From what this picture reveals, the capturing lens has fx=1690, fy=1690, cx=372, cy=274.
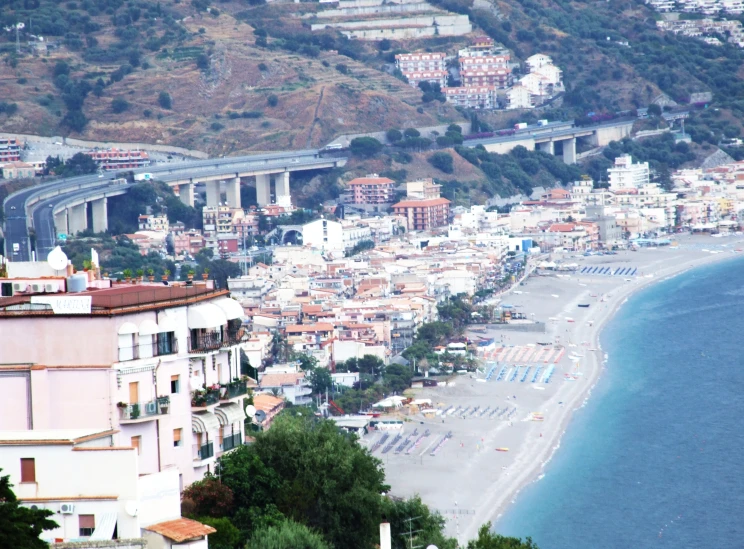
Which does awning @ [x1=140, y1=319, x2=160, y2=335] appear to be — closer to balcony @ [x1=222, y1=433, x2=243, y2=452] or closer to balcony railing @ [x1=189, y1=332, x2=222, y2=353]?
balcony railing @ [x1=189, y1=332, x2=222, y2=353]

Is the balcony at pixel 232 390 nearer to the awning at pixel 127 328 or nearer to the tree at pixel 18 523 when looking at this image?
the awning at pixel 127 328

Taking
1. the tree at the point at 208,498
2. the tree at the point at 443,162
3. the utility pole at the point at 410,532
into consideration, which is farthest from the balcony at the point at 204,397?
the tree at the point at 443,162

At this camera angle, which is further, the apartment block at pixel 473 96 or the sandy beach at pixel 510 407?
the apartment block at pixel 473 96

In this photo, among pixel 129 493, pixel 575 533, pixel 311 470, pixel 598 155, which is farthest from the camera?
pixel 598 155

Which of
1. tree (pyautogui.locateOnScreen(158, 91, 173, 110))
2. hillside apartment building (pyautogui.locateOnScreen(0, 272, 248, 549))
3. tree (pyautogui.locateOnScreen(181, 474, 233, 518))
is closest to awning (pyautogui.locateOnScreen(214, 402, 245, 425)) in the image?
hillside apartment building (pyautogui.locateOnScreen(0, 272, 248, 549))

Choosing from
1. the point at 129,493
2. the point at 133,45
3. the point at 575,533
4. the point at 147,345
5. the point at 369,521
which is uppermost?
the point at 133,45

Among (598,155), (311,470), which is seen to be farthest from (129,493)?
(598,155)

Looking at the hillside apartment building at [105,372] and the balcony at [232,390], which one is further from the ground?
the hillside apartment building at [105,372]

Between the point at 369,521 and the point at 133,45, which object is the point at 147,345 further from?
the point at 133,45
